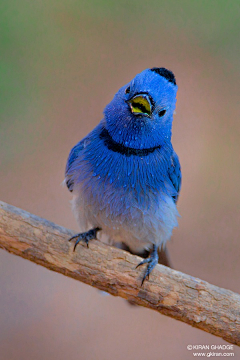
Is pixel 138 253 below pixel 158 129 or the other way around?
below

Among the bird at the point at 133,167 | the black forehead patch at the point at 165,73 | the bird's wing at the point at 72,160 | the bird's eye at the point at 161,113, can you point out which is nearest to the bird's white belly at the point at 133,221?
the bird at the point at 133,167

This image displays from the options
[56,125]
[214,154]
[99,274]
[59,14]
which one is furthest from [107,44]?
[99,274]

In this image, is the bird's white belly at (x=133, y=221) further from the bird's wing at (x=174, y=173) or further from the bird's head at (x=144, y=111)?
the bird's head at (x=144, y=111)

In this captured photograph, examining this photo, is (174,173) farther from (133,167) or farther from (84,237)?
(84,237)

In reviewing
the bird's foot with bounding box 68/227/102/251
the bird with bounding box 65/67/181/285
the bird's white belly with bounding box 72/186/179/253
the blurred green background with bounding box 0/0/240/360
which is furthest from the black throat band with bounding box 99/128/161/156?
the blurred green background with bounding box 0/0/240/360

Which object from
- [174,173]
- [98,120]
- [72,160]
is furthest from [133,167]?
[98,120]

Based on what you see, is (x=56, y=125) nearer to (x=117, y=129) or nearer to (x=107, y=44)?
(x=107, y=44)

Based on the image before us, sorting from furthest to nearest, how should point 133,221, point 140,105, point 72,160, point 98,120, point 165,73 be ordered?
point 98,120 → point 72,160 → point 133,221 → point 165,73 → point 140,105
